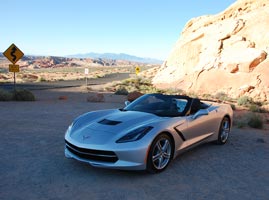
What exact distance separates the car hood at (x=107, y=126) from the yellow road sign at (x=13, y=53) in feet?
38.9

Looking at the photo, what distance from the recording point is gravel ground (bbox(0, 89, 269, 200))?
4059mm

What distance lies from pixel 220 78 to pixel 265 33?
466 cm

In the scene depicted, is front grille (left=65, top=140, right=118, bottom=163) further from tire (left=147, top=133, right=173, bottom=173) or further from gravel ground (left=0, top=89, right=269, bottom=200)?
tire (left=147, top=133, right=173, bottom=173)

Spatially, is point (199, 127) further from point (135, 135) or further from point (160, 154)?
point (135, 135)

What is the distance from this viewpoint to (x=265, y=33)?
73.5ft

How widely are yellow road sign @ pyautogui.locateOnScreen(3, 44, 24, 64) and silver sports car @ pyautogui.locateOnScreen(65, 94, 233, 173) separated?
11704mm

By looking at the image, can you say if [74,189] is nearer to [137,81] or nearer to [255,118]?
[255,118]

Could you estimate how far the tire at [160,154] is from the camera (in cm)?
466

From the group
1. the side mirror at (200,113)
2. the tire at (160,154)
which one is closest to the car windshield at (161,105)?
the side mirror at (200,113)

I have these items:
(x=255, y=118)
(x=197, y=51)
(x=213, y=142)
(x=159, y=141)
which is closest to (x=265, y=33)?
(x=197, y=51)

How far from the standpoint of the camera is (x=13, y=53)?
628 inches

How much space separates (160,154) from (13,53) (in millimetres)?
13411

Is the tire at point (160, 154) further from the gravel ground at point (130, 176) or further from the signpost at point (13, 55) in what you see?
the signpost at point (13, 55)

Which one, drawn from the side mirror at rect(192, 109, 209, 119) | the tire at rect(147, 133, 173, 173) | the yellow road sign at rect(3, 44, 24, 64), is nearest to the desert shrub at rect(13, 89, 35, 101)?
the yellow road sign at rect(3, 44, 24, 64)
